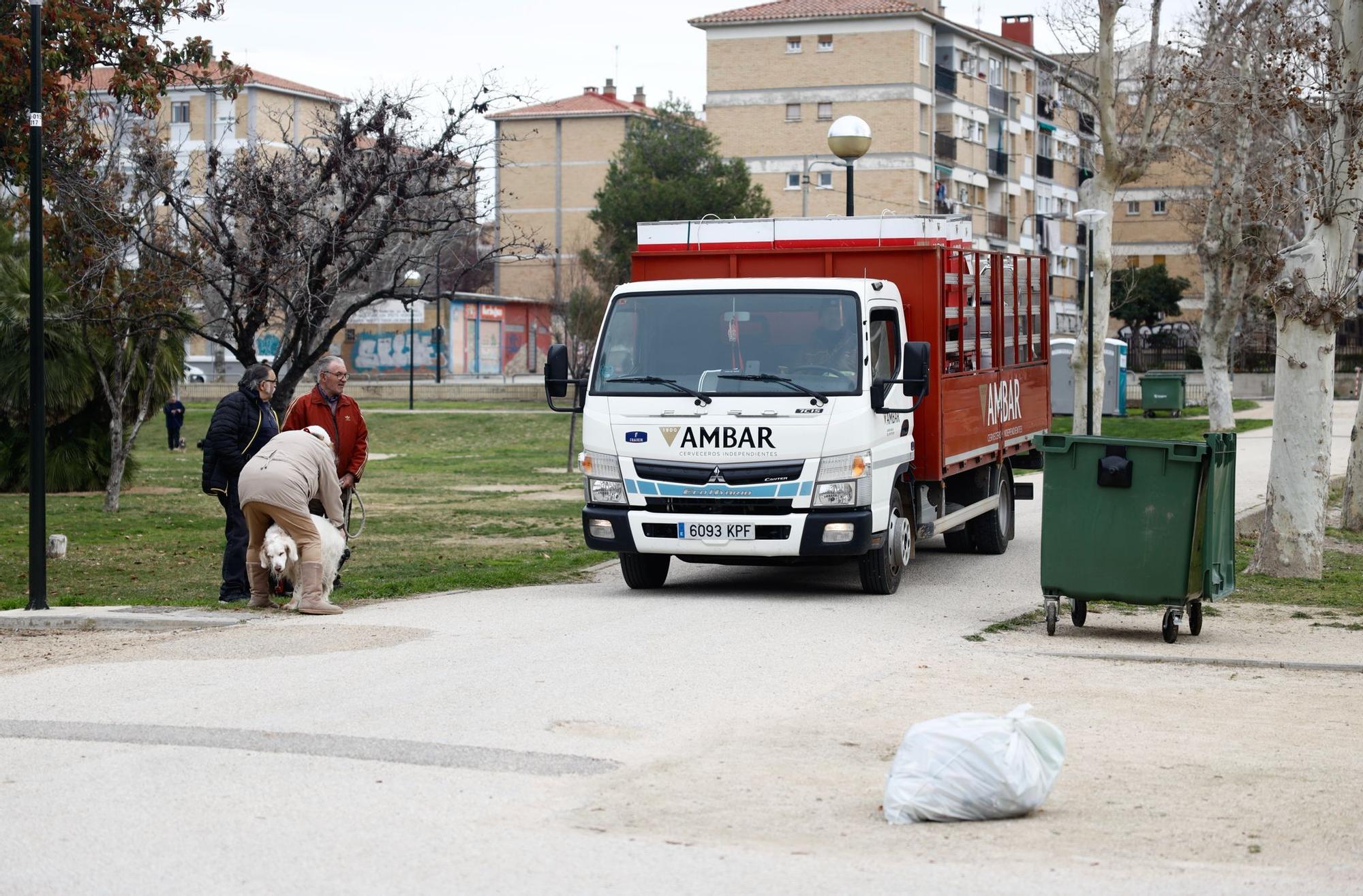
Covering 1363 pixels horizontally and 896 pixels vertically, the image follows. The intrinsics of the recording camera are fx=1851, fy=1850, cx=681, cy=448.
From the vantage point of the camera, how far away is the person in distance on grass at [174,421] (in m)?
35.9

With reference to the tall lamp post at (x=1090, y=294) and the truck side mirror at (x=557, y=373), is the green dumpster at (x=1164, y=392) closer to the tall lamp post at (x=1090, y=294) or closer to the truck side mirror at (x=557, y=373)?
the tall lamp post at (x=1090, y=294)

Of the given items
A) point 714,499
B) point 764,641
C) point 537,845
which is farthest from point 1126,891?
point 714,499

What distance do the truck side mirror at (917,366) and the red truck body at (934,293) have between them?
4.02 feet

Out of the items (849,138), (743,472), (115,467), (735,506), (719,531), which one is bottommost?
(115,467)


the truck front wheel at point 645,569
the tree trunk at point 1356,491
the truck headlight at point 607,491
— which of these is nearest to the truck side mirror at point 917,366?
the truck headlight at point 607,491

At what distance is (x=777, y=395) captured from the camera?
506 inches

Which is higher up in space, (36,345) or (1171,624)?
(36,345)

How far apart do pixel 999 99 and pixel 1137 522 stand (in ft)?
253

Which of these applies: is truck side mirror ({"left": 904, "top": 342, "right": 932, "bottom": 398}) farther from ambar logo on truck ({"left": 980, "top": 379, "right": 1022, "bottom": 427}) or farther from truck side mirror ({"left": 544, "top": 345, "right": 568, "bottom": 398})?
ambar logo on truck ({"left": 980, "top": 379, "right": 1022, "bottom": 427})

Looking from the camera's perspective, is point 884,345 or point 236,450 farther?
point 884,345

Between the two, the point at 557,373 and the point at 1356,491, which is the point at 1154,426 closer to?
the point at 1356,491

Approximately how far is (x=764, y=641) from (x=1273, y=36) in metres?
11.2

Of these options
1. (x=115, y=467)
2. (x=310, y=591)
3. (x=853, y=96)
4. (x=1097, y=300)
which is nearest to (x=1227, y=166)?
(x=1097, y=300)

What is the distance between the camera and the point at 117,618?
11633 mm
